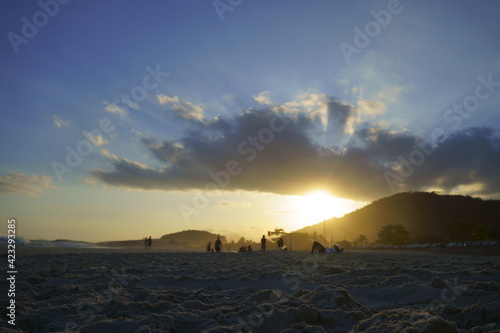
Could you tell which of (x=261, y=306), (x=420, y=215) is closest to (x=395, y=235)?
(x=420, y=215)

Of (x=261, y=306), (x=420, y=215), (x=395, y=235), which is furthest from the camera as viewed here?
(x=420, y=215)

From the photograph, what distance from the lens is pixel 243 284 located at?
6.37 m

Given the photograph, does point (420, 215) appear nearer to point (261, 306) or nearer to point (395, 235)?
point (395, 235)

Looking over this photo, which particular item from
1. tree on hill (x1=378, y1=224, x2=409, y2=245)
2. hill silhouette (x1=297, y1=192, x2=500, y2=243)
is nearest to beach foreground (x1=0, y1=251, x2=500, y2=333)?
tree on hill (x1=378, y1=224, x2=409, y2=245)

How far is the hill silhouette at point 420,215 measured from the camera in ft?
301

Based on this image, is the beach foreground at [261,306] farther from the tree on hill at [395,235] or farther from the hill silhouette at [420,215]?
the hill silhouette at [420,215]

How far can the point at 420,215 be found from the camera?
11094 cm

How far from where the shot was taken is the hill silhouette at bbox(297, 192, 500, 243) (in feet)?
301

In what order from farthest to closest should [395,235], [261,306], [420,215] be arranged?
[420,215] < [395,235] < [261,306]

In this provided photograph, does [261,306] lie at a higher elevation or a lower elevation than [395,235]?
higher

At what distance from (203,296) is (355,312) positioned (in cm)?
255

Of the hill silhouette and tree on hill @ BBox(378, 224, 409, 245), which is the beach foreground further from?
the hill silhouette

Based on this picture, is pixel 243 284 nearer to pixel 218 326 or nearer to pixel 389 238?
pixel 218 326

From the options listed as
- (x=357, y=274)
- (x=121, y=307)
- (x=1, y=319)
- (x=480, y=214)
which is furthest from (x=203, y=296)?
(x=480, y=214)
